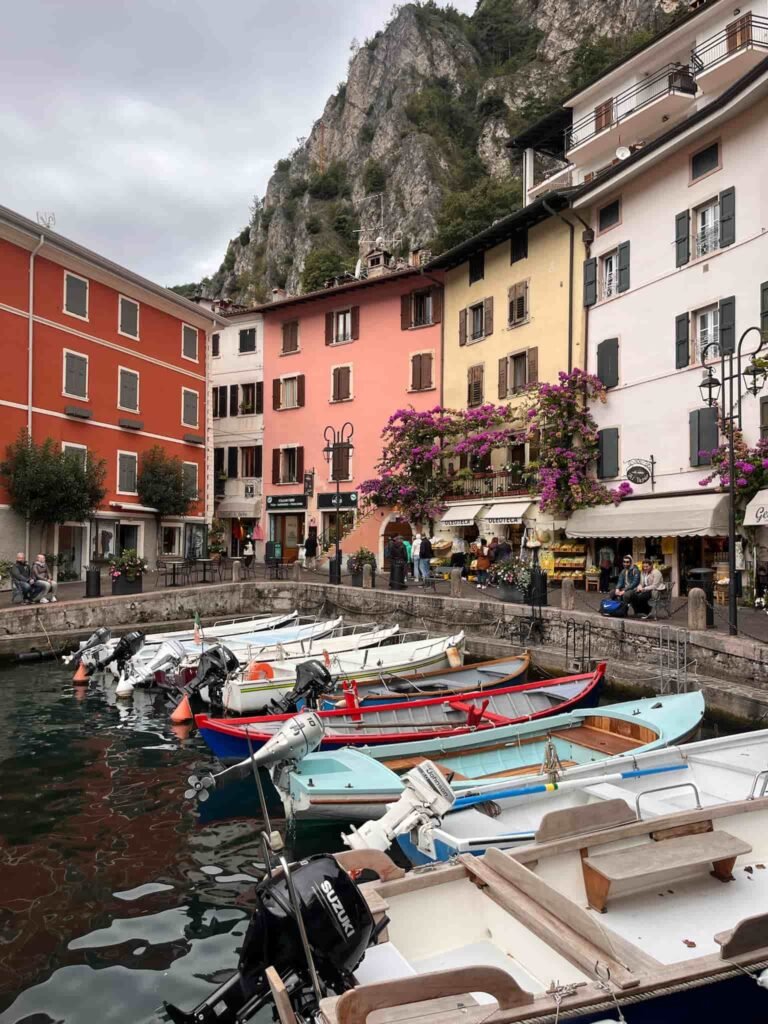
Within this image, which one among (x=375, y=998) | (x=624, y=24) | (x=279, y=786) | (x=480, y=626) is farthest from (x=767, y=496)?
(x=624, y=24)

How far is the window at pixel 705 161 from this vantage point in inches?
794

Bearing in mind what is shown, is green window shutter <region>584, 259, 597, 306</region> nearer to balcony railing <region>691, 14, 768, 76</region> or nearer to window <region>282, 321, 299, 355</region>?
balcony railing <region>691, 14, 768, 76</region>

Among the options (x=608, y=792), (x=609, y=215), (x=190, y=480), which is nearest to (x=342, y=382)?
(x=190, y=480)

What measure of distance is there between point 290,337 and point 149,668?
2380cm

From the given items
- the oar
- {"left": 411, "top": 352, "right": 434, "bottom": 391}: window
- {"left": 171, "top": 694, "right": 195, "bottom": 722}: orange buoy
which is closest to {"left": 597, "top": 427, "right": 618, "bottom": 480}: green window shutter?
{"left": 411, "top": 352, "right": 434, "bottom": 391}: window

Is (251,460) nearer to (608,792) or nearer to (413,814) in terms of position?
(608,792)

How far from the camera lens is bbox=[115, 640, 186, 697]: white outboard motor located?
15102mm

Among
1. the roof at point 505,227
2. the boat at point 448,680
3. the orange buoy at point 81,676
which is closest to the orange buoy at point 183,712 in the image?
the boat at point 448,680

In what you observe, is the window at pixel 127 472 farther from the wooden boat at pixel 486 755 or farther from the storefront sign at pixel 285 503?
the wooden boat at pixel 486 755

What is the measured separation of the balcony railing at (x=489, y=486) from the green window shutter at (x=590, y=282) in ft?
20.0

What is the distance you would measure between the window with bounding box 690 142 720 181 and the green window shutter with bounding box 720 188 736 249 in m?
1.00

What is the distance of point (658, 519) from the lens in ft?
66.4

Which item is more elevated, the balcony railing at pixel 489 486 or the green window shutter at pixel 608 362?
the green window shutter at pixel 608 362

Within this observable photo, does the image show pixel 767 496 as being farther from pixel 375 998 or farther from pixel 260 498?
pixel 260 498
